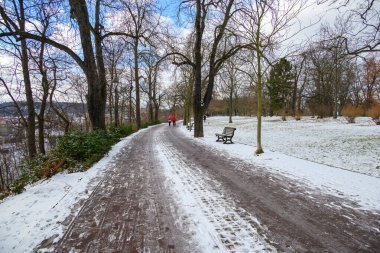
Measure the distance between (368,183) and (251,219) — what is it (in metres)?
3.65

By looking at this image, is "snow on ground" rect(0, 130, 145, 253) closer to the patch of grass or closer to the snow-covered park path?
the snow-covered park path

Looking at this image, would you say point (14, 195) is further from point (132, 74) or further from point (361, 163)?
point (132, 74)

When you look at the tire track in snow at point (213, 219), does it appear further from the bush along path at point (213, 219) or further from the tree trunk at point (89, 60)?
the tree trunk at point (89, 60)

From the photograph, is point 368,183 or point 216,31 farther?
point 216,31

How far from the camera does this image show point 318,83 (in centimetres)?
4072

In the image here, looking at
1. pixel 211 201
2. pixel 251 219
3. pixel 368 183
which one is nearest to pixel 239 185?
pixel 211 201

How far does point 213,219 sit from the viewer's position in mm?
3781

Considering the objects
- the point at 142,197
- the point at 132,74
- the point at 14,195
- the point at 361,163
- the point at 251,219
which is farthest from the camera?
the point at 132,74

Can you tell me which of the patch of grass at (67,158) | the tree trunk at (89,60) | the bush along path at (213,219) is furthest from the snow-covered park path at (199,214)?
the tree trunk at (89,60)

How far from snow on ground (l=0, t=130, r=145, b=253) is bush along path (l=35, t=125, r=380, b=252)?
0.23 metres

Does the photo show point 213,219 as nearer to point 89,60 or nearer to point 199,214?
point 199,214

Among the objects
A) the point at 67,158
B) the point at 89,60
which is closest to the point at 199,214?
the point at 67,158

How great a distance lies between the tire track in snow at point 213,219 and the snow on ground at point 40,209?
202 cm

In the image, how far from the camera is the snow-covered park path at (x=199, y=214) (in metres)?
Answer: 3.11
